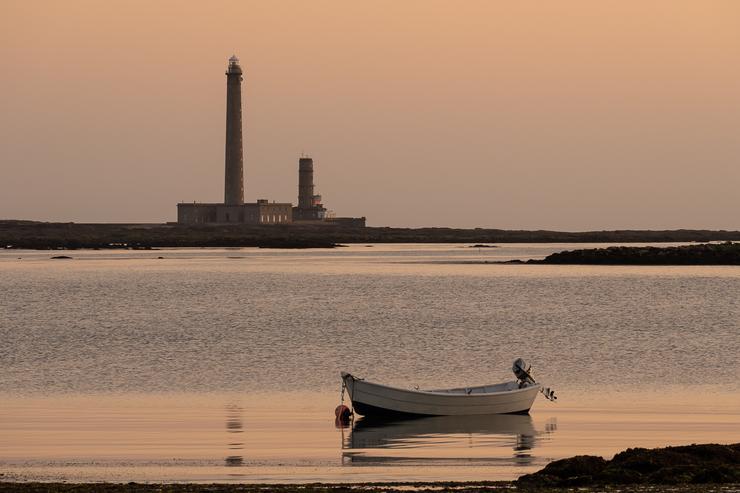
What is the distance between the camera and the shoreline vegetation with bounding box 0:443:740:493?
19.6m

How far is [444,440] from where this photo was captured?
26.8 meters

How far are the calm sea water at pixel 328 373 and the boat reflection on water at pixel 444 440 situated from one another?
2.8 inches

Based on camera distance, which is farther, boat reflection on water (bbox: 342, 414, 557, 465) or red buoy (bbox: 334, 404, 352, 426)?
red buoy (bbox: 334, 404, 352, 426)

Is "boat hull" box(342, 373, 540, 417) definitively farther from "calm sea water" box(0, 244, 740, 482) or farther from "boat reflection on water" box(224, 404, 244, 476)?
"boat reflection on water" box(224, 404, 244, 476)

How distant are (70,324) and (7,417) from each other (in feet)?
114

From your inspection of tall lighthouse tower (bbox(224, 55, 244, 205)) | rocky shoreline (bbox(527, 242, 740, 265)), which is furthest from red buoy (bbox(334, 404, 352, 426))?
tall lighthouse tower (bbox(224, 55, 244, 205))

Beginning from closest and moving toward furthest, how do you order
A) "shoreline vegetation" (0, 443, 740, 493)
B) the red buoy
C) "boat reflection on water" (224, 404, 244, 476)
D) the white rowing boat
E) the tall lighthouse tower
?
1. "shoreline vegetation" (0, 443, 740, 493)
2. "boat reflection on water" (224, 404, 244, 476)
3. the red buoy
4. the white rowing boat
5. the tall lighthouse tower

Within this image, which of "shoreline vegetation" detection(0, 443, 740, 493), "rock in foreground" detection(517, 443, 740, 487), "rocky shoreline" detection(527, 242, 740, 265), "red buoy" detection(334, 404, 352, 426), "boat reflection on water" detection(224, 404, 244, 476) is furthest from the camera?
"rocky shoreline" detection(527, 242, 740, 265)

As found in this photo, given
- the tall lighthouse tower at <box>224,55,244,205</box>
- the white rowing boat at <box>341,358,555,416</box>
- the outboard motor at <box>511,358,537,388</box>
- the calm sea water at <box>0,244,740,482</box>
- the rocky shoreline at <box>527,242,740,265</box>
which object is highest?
the tall lighthouse tower at <box>224,55,244,205</box>

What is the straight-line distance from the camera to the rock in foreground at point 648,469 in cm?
2038

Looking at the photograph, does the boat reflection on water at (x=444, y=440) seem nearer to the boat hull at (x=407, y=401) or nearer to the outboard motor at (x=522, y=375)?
the boat hull at (x=407, y=401)

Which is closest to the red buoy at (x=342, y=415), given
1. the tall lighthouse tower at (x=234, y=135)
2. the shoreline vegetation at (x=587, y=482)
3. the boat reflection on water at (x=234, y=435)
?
the boat reflection on water at (x=234, y=435)

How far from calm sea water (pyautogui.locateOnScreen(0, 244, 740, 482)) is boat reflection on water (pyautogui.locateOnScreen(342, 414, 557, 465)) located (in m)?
0.07

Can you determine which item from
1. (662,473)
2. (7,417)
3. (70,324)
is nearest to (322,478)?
(662,473)
